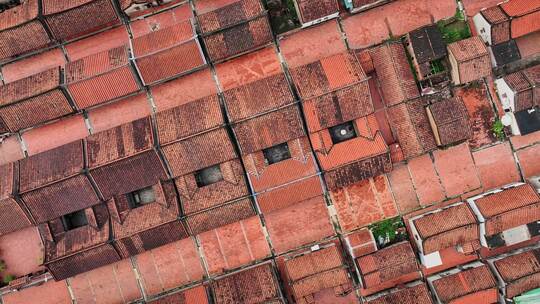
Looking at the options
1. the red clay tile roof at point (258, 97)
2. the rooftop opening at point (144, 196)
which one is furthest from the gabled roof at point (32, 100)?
the red clay tile roof at point (258, 97)

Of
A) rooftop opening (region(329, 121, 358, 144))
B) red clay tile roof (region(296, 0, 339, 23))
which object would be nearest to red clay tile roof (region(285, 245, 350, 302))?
rooftop opening (region(329, 121, 358, 144))

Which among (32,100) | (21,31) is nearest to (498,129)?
(32,100)

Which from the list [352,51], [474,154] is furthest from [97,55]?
[474,154]

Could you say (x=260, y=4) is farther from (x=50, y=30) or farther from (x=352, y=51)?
(x=50, y=30)

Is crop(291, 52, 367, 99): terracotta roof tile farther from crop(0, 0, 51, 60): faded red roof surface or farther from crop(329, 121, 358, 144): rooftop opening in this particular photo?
crop(0, 0, 51, 60): faded red roof surface

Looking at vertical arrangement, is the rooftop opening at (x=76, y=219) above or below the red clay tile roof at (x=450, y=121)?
above

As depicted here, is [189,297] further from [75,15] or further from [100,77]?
[75,15]

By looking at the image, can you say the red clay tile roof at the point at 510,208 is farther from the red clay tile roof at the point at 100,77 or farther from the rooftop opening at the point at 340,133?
the red clay tile roof at the point at 100,77
